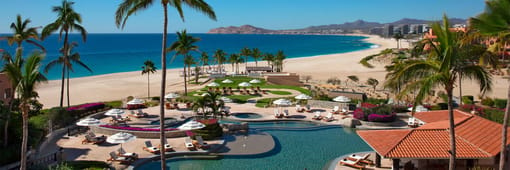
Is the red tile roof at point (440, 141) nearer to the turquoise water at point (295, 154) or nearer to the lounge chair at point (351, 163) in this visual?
the lounge chair at point (351, 163)

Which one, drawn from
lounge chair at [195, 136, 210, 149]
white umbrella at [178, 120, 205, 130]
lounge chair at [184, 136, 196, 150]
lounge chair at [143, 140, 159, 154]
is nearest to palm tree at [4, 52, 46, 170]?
lounge chair at [143, 140, 159, 154]

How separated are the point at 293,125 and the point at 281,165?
10.1 m

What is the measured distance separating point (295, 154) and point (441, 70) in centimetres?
1158

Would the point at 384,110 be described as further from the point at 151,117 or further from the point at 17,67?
the point at 17,67

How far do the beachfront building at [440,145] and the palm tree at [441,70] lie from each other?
12.4 feet

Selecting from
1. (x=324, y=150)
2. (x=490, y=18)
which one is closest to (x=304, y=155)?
(x=324, y=150)

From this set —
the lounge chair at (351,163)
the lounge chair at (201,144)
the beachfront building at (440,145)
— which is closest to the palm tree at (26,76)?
the lounge chair at (201,144)

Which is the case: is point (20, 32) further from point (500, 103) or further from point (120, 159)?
point (500, 103)

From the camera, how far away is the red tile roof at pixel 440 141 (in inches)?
571

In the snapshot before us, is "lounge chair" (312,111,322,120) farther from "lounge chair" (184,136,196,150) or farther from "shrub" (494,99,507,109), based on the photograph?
"shrub" (494,99,507,109)

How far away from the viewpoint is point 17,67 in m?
11.8

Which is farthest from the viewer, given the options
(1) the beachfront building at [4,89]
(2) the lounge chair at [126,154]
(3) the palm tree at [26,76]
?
(1) the beachfront building at [4,89]

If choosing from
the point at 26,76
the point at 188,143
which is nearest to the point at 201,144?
the point at 188,143

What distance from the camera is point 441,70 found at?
10.3 meters
